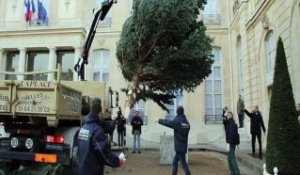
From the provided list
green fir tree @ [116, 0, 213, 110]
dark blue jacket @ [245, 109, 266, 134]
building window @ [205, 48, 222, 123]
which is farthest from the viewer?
building window @ [205, 48, 222, 123]

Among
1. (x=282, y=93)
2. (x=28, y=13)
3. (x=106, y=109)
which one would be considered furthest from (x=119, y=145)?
(x=28, y=13)

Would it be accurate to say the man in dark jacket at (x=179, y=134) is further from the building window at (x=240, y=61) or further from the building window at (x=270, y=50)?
→ the building window at (x=240, y=61)

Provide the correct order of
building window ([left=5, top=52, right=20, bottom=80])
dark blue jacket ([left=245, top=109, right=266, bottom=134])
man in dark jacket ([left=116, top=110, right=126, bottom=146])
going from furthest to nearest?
building window ([left=5, top=52, right=20, bottom=80]), man in dark jacket ([left=116, top=110, right=126, bottom=146]), dark blue jacket ([left=245, top=109, right=266, bottom=134])

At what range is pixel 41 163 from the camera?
8484 millimetres

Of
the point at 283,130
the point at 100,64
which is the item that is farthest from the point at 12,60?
the point at 283,130

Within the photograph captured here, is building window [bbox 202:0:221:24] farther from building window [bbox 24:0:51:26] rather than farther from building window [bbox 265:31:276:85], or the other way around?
building window [bbox 24:0:51:26]

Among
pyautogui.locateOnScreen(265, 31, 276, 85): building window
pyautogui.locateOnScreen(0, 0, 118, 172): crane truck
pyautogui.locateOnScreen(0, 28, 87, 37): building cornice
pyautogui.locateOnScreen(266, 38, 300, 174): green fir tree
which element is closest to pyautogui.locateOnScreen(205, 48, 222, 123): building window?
pyautogui.locateOnScreen(265, 31, 276, 85): building window

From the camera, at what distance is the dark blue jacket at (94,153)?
491 centimetres

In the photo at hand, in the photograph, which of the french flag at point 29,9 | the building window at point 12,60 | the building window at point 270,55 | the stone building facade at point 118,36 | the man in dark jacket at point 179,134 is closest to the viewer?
the man in dark jacket at point 179,134

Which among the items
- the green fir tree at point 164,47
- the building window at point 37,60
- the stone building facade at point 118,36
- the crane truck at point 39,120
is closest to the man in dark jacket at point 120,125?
the green fir tree at point 164,47

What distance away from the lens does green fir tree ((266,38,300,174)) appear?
764 cm

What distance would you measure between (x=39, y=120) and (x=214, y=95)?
16.4 metres

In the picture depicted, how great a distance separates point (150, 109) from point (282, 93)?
15.3 m

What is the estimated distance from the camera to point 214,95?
77.9ft
